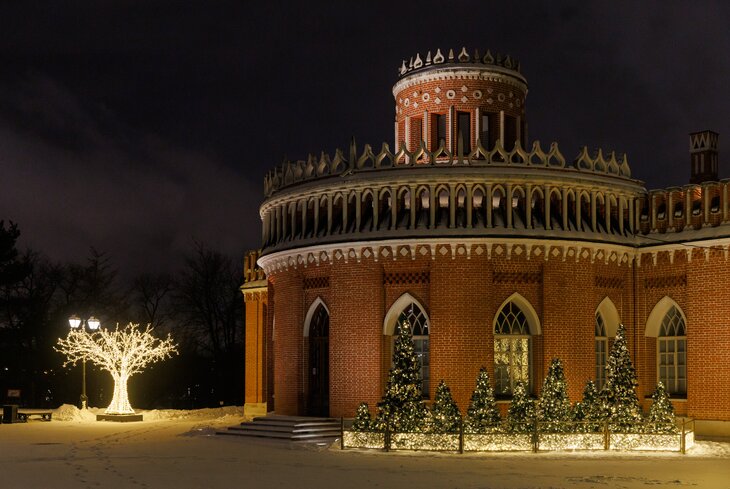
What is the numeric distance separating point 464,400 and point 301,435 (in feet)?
15.2

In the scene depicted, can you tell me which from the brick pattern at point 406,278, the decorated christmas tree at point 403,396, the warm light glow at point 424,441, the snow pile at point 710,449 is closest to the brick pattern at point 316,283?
the brick pattern at point 406,278

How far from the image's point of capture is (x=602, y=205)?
31.3 metres

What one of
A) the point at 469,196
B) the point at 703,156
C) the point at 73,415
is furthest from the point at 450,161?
the point at 73,415

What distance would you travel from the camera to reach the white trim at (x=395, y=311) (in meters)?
30.2

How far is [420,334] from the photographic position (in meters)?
30.4

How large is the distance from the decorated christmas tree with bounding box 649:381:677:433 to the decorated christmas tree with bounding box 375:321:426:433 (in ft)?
18.9

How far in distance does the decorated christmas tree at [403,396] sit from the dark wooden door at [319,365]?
538 cm

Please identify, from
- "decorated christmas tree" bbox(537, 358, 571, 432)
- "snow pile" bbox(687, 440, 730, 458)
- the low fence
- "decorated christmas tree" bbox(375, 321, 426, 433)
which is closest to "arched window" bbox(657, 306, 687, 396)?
"snow pile" bbox(687, 440, 730, 458)

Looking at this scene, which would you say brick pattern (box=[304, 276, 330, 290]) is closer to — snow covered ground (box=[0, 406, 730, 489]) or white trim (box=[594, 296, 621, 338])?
snow covered ground (box=[0, 406, 730, 489])

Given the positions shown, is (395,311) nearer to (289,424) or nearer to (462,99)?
(289,424)

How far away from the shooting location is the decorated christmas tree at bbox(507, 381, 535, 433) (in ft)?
84.8

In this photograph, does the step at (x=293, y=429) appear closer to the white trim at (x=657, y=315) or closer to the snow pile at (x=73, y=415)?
the white trim at (x=657, y=315)

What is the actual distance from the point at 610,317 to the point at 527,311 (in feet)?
10.4

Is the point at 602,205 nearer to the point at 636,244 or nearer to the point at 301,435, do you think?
the point at 636,244
